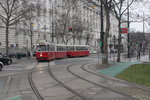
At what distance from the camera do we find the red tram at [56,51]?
108 feet

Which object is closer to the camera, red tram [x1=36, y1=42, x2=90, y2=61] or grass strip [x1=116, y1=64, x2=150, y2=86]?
grass strip [x1=116, y1=64, x2=150, y2=86]

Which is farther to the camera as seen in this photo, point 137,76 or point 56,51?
point 56,51

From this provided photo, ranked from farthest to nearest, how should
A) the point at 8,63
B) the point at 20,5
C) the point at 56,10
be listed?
the point at 56,10 → the point at 20,5 → the point at 8,63

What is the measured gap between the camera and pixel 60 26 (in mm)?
64875

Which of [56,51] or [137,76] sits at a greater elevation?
[56,51]

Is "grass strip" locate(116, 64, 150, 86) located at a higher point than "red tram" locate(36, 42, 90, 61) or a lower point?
lower

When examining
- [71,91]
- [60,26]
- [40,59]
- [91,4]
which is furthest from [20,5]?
[71,91]

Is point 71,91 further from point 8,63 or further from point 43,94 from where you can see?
point 8,63

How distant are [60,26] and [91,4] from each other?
3778cm

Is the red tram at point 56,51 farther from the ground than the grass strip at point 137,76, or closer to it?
farther from the ground

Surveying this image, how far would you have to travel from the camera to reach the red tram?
32.9 m

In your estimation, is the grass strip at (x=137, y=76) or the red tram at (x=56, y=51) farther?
the red tram at (x=56, y=51)

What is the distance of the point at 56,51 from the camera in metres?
39.6

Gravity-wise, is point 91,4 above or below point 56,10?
below
